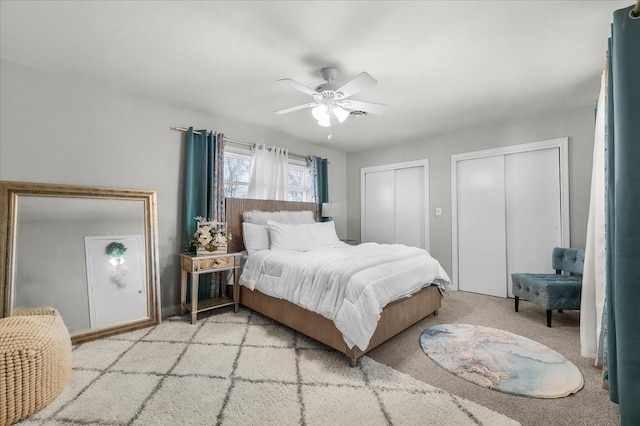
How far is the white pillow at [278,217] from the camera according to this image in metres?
3.78

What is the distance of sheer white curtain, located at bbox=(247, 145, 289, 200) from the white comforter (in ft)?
3.93

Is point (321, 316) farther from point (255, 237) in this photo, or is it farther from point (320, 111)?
point (320, 111)

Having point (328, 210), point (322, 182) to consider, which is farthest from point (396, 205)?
point (322, 182)

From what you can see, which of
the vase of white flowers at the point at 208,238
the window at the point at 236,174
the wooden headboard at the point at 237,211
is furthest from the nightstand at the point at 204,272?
the window at the point at 236,174

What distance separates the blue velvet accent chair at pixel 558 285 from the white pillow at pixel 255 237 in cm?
302

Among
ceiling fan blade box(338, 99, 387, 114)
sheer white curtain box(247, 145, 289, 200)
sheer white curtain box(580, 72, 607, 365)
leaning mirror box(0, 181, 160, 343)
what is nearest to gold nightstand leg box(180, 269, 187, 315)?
leaning mirror box(0, 181, 160, 343)

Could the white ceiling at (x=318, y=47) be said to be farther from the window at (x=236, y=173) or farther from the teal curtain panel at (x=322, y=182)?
the teal curtain panel at (x=322, y=182)

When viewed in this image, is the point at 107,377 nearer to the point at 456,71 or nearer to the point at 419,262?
the point at 419,262

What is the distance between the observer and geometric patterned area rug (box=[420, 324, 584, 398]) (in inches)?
73.2

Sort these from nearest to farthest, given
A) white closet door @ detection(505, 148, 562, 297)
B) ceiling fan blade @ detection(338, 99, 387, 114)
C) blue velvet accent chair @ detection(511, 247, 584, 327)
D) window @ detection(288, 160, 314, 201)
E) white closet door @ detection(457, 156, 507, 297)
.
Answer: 1. ceiling fan blade @ detection(338, 99, 387, 114)
2. blue velvet accent chair @ detection(511, 247, 584, 327)
3. white closet door @ detection(505, 148, 562, 297)
4. white closet door @ detection(457, 156, 507, 297)
5. window @ detection(288, 160, 314, 201)

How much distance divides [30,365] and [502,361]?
126 inches

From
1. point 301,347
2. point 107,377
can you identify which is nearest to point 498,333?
point 301,347

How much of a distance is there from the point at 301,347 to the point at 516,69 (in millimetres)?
3152

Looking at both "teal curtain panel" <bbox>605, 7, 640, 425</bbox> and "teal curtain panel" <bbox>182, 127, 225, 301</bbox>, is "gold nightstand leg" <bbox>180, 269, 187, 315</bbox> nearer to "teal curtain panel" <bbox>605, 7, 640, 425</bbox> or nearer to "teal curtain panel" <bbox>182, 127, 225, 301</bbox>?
"teal curtain panel" <bbox>182, 127, 225, 301</bbox>
